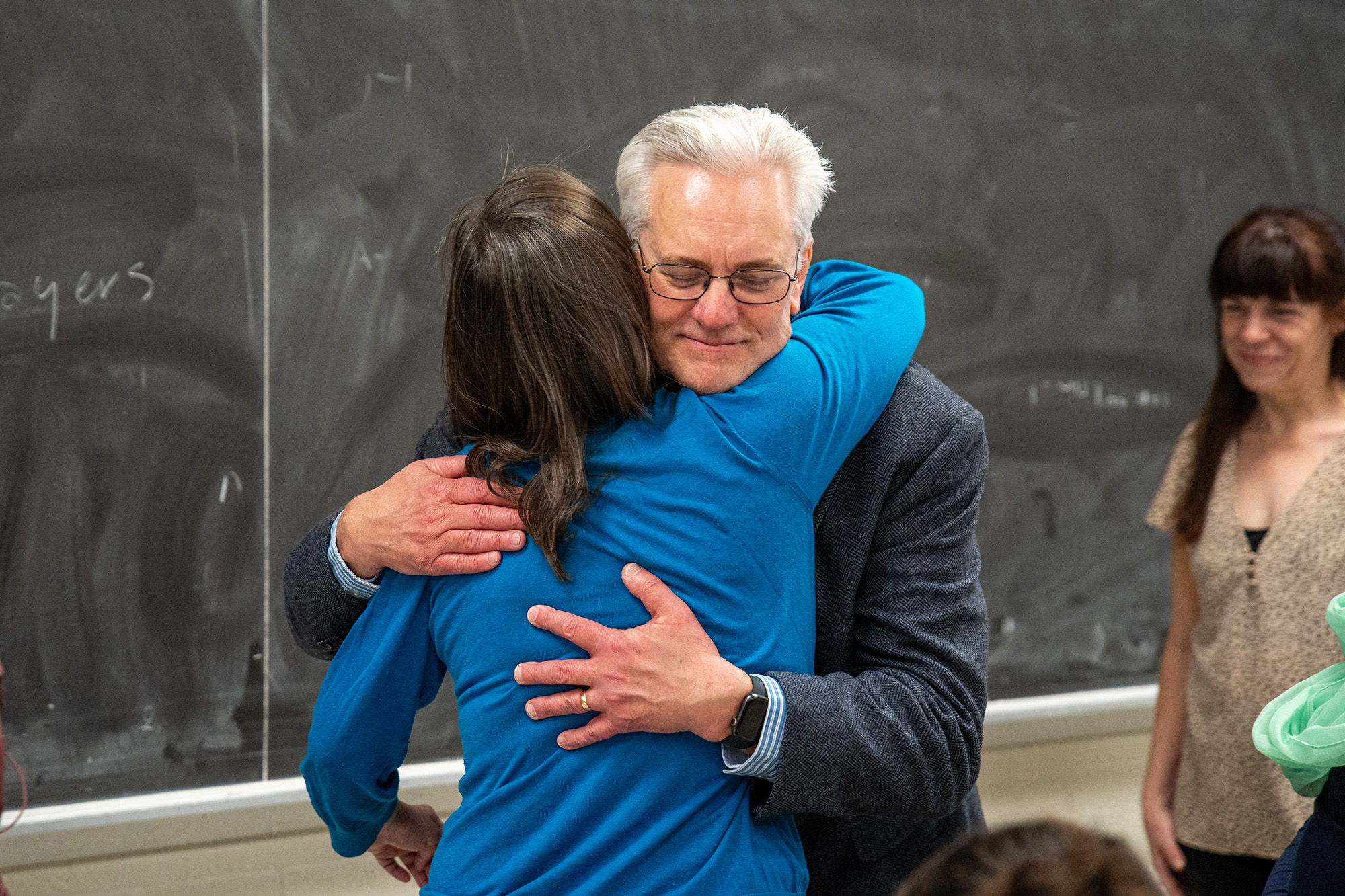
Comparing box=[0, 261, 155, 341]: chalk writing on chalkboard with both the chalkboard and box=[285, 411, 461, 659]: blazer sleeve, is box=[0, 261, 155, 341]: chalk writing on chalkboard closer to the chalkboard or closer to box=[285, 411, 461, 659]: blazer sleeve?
the chalkboard

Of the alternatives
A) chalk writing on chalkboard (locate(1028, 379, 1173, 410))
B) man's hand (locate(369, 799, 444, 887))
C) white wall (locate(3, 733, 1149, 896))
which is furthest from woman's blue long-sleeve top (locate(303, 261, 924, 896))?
chalk writing on chalkboard (locate(1028, 379, 1173, 410))

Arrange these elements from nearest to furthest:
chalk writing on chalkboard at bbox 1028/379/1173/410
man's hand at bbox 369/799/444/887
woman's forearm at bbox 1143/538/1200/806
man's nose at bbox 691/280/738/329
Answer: man's nose at bbox 691/280/738/329 < man's hand at bbox 369/799/444/887 < woman's forearm at bbox 1143/538/1200/806 < chalk writing on chalkboard at bbox 1028/379/1173/410

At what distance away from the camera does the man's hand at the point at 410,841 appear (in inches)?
55.9

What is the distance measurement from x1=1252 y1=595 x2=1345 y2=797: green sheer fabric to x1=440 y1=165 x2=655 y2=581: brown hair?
0.76 m

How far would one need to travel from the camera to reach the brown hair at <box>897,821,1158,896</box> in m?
0.59

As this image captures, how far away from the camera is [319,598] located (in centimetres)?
124

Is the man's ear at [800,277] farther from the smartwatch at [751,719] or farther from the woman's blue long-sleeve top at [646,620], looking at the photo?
the smartwatch at [751,719]

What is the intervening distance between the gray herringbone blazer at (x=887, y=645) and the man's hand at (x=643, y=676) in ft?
0.25

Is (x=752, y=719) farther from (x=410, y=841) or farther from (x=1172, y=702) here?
(x=1172, y=702)

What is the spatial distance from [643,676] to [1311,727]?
70 centimetres

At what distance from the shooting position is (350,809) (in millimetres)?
1249

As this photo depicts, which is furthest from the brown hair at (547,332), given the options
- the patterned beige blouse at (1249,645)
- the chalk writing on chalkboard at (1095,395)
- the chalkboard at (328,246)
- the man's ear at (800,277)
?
the chalk writing on chalkboard at (1095,395)

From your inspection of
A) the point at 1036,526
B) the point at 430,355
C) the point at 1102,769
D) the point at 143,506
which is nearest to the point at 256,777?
the point at 143,506

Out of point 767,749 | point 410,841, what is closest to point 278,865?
point 410,841
